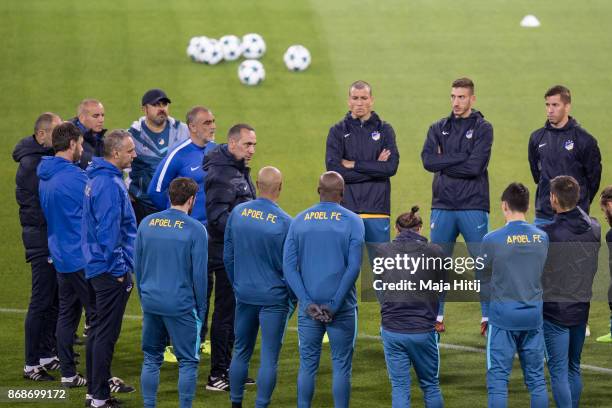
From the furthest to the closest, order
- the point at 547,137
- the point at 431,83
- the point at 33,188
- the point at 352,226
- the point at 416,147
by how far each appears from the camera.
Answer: the point at 431,83 → the point at 416,147 → the point at 547,137 → the point at 33,188 → the point at 352,226

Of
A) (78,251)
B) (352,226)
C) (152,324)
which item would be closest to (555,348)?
(352,226)

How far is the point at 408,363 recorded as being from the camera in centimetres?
927

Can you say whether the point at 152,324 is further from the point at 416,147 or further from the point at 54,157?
the point at 416,147

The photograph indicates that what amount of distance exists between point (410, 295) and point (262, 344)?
4.94ft

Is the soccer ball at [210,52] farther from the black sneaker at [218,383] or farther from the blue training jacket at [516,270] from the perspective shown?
the blue training jacket at [516,270]

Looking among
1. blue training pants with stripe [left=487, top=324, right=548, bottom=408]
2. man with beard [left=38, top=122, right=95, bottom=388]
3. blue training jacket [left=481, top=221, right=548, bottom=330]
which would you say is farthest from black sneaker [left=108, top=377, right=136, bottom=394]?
blue training jacket [left=481, top=221, right=548, bottom=330]

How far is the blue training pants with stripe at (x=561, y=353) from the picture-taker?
938 cm

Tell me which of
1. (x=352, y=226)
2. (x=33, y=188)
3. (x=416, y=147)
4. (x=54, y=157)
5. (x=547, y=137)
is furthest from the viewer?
(x=416, y=147)

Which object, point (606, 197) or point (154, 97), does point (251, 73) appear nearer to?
point (154, 97)

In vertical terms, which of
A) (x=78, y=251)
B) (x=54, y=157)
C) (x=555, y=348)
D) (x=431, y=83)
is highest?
(x=431, y=83)

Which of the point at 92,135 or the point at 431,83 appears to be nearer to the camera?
the point at 92,135

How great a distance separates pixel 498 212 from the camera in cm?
1942

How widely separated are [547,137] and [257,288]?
4.20 m

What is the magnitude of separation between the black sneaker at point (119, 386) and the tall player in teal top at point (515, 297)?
142 inches
